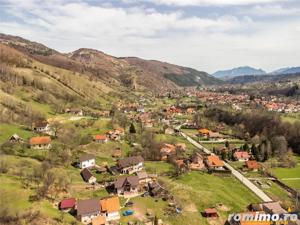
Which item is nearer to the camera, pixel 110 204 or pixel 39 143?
pixel 110 204

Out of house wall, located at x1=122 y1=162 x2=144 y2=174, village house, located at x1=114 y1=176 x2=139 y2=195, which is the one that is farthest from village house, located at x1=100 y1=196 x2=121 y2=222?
house wall, located at x1=122 y1=162 x2=144 y2=174

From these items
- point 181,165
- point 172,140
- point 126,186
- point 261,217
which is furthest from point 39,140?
point 261,217

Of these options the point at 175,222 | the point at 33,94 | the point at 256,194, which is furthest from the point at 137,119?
the point at 175,222

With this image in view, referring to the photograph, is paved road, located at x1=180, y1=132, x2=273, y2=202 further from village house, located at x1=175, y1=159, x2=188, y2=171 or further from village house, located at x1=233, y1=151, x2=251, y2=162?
village house, located at x1=175, y1=159, x2=188, y2=171

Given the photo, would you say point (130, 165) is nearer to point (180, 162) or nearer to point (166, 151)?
point (180, 162)

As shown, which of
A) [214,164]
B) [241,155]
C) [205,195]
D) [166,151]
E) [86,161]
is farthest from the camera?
[241,155]

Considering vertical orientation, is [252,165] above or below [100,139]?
below
